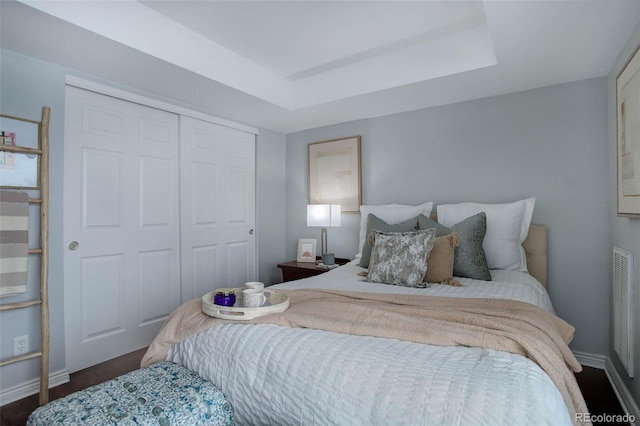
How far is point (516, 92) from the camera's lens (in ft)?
9.35

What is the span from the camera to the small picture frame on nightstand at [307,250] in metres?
3.81

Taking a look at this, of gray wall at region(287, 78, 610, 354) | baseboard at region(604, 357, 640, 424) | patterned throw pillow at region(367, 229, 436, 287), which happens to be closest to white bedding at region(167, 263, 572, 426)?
patterned throw pillow at region(367, 229, 436, 287)

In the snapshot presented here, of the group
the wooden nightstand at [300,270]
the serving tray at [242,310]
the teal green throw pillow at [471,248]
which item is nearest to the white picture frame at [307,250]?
the wooden nightstand at [300,270]

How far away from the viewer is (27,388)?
220 centimetres

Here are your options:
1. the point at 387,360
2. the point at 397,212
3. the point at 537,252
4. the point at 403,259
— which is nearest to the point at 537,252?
the point at 537,252

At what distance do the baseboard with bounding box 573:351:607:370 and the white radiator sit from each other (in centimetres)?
30

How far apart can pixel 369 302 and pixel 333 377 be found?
0.66 meters

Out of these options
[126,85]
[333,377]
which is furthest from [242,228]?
[333,377]

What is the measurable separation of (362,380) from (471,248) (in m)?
1.63

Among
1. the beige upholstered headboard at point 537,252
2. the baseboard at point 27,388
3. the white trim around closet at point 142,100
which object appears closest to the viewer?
the baseboard at point 27,388

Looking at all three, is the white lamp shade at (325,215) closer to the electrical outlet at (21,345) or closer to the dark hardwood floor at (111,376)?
the dark hardwood floor at (111,376)

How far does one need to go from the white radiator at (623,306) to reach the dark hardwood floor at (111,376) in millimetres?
244

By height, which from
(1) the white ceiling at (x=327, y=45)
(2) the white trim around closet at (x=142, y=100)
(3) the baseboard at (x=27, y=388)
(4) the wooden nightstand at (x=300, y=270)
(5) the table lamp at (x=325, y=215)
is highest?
(1) the white ceiling at (x=327, y=45)

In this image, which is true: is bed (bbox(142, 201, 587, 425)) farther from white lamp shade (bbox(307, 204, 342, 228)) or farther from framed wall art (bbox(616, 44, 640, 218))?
white lamp shade (bbox(307, 204, 342, 228))
